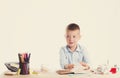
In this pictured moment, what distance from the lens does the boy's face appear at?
1862 millimetres

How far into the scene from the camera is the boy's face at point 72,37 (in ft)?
6.11

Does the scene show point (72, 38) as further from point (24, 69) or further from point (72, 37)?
point (24, 69)

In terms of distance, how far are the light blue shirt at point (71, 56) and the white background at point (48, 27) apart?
0.17 ft

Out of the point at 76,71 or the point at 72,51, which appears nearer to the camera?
the point at 76,71

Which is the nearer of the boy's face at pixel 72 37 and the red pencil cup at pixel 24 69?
the red pencil cup at pixel 24 69

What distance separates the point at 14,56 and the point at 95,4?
706 mm

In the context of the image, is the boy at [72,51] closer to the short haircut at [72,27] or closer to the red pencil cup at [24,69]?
the short haircut at [72,27]

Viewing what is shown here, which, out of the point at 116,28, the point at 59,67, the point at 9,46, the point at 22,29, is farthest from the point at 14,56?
the point at 116,28

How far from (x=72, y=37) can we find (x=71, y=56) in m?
0.13

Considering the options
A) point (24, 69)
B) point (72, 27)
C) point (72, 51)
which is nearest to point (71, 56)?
point (72, 51)

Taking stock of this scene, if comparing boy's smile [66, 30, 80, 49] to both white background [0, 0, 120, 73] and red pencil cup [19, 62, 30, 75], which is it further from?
red pencil cup [19, 62, 30, 75]

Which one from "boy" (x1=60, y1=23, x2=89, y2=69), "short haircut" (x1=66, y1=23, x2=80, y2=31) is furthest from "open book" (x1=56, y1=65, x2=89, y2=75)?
"short haircut" (x1=66, y1=23, x2=80, y2=31)

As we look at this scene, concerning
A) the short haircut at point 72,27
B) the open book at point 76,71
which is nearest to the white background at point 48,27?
the short haircut at point 72,27

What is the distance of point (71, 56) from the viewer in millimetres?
1859
